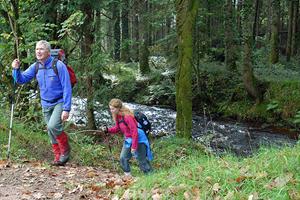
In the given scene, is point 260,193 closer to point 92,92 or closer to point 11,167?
point 11,167

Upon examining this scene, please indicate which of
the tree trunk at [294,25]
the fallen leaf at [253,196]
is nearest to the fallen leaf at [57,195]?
the fallen leaf at [253,196]

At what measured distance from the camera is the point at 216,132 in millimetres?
15500

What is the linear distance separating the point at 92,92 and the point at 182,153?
3.53m

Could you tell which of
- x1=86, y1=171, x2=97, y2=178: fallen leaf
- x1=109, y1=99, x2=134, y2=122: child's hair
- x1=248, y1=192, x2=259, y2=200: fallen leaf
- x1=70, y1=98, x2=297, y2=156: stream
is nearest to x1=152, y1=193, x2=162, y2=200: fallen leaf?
x1=248, y1=192, x2=259, y2=200: fallen leaf

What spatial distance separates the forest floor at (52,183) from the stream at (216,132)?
5.89 m

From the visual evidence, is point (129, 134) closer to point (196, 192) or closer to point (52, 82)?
point (52, 82)

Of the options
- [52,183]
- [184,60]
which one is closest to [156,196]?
[52,183]

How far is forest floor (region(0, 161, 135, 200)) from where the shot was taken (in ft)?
18.6

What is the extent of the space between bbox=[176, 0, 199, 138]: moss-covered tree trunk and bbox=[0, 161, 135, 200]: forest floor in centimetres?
503

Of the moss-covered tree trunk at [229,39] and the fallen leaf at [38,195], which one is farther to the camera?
the moss-covered tree trunk at [229,39]

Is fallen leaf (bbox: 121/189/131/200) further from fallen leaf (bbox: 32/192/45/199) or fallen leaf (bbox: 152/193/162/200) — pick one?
fallen leaf (bbox: 32/192/45/199)

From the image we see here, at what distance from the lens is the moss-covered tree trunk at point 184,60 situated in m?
11.4

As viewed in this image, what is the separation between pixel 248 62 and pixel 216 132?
4072 mm

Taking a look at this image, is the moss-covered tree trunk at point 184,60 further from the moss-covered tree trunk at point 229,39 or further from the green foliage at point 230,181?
the moss-covered tree trunk at point 229,39
